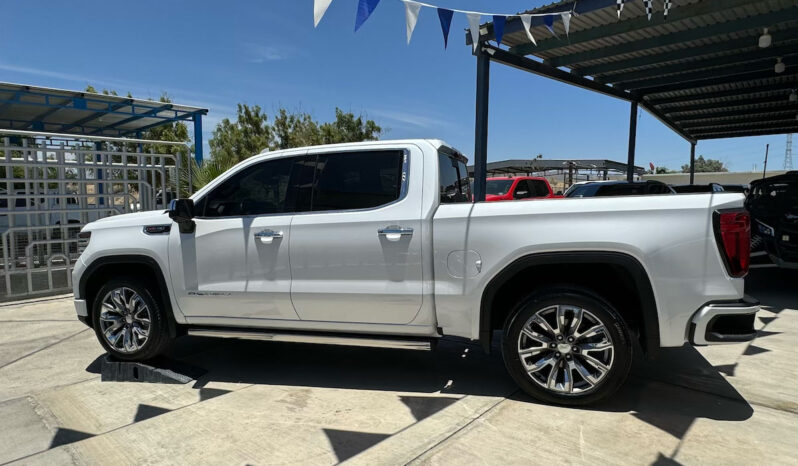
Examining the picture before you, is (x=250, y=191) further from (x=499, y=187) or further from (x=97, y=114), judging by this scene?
(x=97, y=114)

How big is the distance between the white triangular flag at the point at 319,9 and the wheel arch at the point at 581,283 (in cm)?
267

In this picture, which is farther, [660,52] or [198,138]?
[198,138]

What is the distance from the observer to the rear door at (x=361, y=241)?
3615 millimetres

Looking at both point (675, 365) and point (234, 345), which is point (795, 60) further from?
point (234, 345)

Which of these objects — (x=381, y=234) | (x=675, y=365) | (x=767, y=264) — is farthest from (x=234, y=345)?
(x=767, y=264)

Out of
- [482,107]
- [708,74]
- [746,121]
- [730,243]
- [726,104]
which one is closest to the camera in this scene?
[730,243]

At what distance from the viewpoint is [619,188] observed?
10.3 m

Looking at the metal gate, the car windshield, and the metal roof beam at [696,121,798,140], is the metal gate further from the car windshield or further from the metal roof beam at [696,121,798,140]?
the metal roof beam at [696,121,798,140]

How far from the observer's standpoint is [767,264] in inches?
279

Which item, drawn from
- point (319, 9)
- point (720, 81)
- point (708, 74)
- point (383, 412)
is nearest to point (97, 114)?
point (319, 9)

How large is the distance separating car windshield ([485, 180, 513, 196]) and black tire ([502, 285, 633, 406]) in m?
9.64

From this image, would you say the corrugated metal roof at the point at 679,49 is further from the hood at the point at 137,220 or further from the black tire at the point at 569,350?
the hood at the point at 137,220

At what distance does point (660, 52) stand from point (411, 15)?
7476mm

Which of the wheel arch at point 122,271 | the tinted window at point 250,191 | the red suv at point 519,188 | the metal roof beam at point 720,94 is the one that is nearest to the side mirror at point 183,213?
the tinted window at point 250,191
